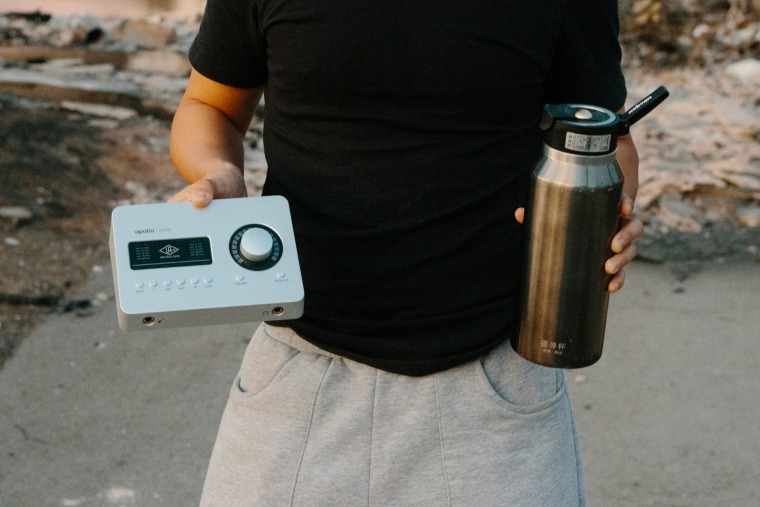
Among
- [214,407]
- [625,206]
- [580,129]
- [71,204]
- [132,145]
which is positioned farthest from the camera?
[132,145]

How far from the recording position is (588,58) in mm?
1616

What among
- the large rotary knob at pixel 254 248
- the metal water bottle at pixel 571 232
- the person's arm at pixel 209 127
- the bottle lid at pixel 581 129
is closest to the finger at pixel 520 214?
the metal water bottle at pixel 571 232

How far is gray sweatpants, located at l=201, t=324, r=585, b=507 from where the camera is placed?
1.61 m

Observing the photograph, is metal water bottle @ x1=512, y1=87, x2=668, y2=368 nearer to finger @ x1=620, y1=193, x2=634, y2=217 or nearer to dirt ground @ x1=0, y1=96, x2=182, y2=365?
finger @ x1=620, y1=193, x2=634, y2=217

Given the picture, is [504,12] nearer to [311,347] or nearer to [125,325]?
[311,347]

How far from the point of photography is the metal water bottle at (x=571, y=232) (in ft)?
4.59

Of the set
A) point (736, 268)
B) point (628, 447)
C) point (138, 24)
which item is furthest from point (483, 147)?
point (138, 24)

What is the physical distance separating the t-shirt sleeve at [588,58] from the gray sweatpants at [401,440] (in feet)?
1.42

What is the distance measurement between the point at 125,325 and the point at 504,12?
72cm

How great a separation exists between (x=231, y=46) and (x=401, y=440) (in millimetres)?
704

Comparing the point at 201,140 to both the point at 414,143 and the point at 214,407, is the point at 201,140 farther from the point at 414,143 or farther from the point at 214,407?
the point at 214,407

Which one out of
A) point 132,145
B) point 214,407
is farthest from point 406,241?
point 132,145

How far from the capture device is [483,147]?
157 centimetres

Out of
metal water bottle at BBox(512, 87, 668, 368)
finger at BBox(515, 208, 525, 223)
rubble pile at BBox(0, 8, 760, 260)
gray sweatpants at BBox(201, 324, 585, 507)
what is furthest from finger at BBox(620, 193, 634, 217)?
rubble pile at BBox(0, 8, 760, 260)
